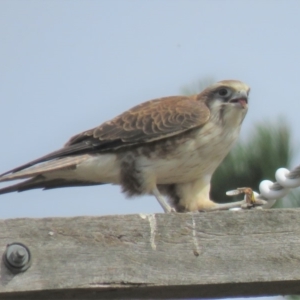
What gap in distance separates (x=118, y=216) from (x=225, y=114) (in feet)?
6.97

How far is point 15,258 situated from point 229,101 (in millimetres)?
2404

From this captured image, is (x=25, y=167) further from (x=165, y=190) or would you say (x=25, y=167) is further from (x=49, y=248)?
(x=49, y=248)

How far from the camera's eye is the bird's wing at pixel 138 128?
4508 mm

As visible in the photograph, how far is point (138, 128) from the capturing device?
457 centimetres

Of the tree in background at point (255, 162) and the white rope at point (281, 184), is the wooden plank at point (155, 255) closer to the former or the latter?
the white rope at point (281, 184)

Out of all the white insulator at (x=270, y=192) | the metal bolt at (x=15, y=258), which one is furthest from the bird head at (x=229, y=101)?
the metal bolt at (x=15, y=258)

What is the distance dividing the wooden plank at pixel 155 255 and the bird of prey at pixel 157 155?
5.04ft

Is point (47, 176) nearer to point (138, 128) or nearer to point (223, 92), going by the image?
point (138, 128)

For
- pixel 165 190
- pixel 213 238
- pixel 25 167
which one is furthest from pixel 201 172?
pixel 213 238

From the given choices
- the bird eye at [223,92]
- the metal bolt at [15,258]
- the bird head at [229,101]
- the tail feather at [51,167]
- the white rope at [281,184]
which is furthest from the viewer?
the bird eye at [223,92]

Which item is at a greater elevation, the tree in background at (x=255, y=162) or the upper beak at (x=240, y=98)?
the upper beak at (x=240, y=98)

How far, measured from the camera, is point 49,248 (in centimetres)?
260

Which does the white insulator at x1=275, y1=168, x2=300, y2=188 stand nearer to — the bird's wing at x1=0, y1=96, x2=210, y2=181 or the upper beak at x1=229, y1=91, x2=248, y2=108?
the bird's wing at x1=0, y1=96, x2=210, y2=181

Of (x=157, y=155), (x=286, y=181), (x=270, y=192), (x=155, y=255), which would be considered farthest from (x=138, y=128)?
(x=155, y=255)
